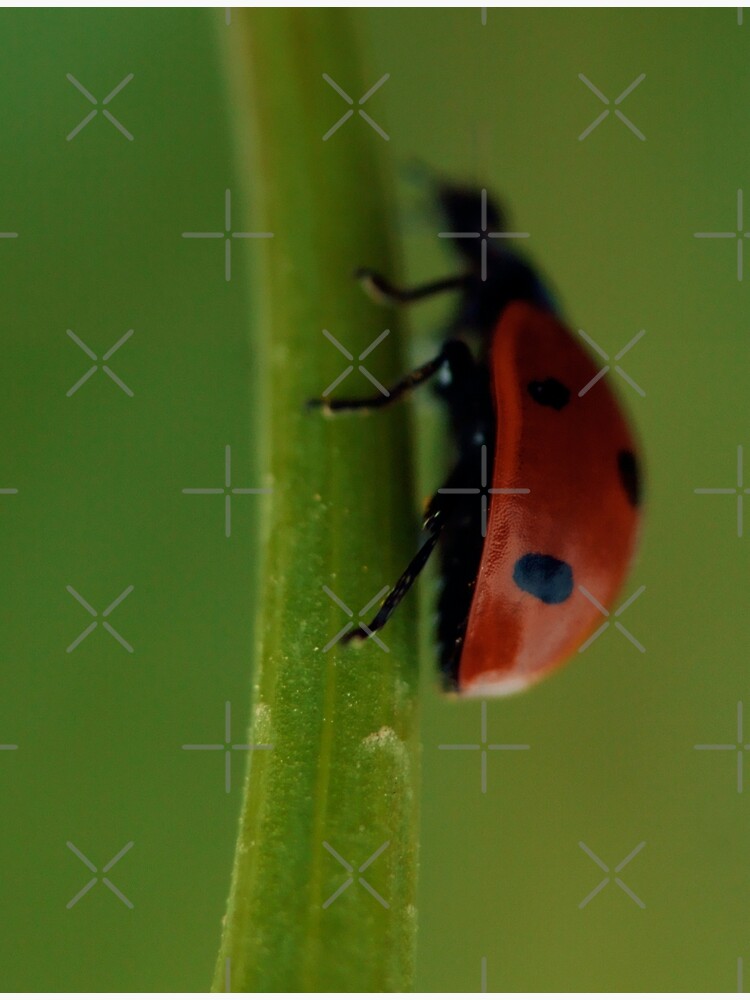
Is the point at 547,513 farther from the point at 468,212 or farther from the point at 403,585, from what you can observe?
the point at 468,212

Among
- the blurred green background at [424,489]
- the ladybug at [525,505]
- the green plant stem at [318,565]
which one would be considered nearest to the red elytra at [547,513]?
the ladybug at [525,505]

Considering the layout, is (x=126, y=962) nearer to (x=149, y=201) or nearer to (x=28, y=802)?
(x=28, y=802)

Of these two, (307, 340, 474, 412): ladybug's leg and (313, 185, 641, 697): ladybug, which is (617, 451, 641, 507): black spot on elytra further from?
(307, 340, 474, 412): ladybug's leg

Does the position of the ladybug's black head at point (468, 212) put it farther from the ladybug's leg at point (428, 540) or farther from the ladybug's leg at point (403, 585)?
the ladybug's leg at point (403, 585)

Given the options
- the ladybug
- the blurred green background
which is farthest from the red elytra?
the blurred green background

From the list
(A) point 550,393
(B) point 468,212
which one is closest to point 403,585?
(A) point 550,393

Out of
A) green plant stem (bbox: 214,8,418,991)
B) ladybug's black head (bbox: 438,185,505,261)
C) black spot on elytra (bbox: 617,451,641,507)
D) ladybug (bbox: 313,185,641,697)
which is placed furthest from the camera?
ladybug's black head (bbox: 438,185,505,261)
